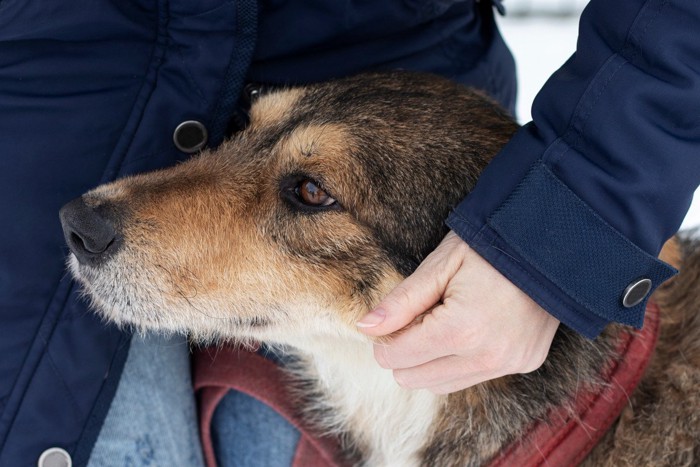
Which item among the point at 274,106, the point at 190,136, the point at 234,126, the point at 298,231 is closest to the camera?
the point at 298,231

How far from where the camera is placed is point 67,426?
255 centimetres

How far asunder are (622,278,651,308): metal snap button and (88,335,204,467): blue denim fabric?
1580 millimetres

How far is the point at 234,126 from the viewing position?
3135mm

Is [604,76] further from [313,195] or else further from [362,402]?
[362,402]

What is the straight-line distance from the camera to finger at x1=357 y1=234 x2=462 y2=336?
2.08m

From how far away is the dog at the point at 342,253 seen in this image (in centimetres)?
248

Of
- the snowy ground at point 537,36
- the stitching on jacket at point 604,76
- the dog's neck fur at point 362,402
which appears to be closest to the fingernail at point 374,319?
the dog's neck fur at point 362,402

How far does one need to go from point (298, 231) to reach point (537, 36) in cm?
635

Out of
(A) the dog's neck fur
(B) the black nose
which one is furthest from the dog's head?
(A) the dog's neck fur

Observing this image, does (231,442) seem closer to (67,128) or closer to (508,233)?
(67,128)

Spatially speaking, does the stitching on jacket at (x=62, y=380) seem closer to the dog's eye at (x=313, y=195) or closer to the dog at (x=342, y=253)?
the dog at (x=342, y=253)

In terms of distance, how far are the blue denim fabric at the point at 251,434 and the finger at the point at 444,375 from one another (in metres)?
0.89

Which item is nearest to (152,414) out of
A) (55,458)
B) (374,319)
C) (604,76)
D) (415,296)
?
(55,458)

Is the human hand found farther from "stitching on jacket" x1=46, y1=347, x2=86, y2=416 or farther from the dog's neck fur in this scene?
"stitching on jacket" x1=46, y1=347, x2=86, y2=416
